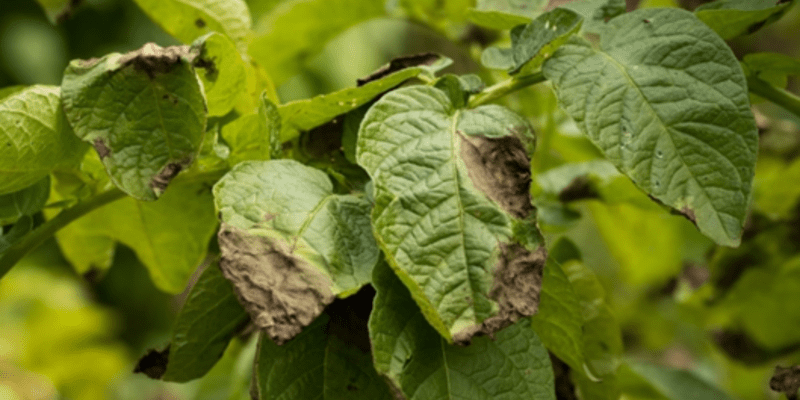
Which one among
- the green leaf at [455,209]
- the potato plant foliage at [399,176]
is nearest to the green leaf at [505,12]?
the potato plant foliage at [399,176]

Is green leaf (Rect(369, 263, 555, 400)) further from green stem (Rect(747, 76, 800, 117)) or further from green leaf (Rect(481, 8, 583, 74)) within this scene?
green stem (Rect(747, 76, 800, 117))

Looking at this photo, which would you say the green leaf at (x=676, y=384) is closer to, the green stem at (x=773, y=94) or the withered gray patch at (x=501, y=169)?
the green stem at (x=773, y=94)

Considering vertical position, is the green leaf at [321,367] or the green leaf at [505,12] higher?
the green leaf at [505,12]

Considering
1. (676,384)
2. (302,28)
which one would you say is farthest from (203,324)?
(676,384)

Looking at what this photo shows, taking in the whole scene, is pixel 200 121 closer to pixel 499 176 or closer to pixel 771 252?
pixel 499 176

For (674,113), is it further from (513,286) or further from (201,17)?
(201,17)

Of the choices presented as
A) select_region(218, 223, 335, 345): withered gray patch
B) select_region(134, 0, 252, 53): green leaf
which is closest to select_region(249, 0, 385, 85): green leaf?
select_region(134, 0, 252, 53): green leaf
